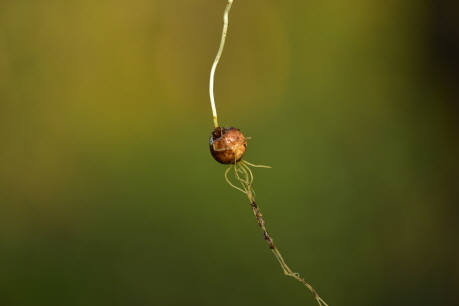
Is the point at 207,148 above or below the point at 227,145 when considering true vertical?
above

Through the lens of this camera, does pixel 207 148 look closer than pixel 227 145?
No

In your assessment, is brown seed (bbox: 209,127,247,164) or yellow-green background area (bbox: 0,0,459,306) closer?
brown seed (bbox: 209,127,247,164)

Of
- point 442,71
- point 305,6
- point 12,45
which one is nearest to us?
point 12,45

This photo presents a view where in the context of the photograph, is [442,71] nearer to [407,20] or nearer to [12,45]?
[407,20]

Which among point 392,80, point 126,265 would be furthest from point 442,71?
point 126,265

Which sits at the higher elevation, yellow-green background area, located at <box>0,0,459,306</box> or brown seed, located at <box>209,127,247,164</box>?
yellow-green background area, located at <box>0,0,459,306</box>
